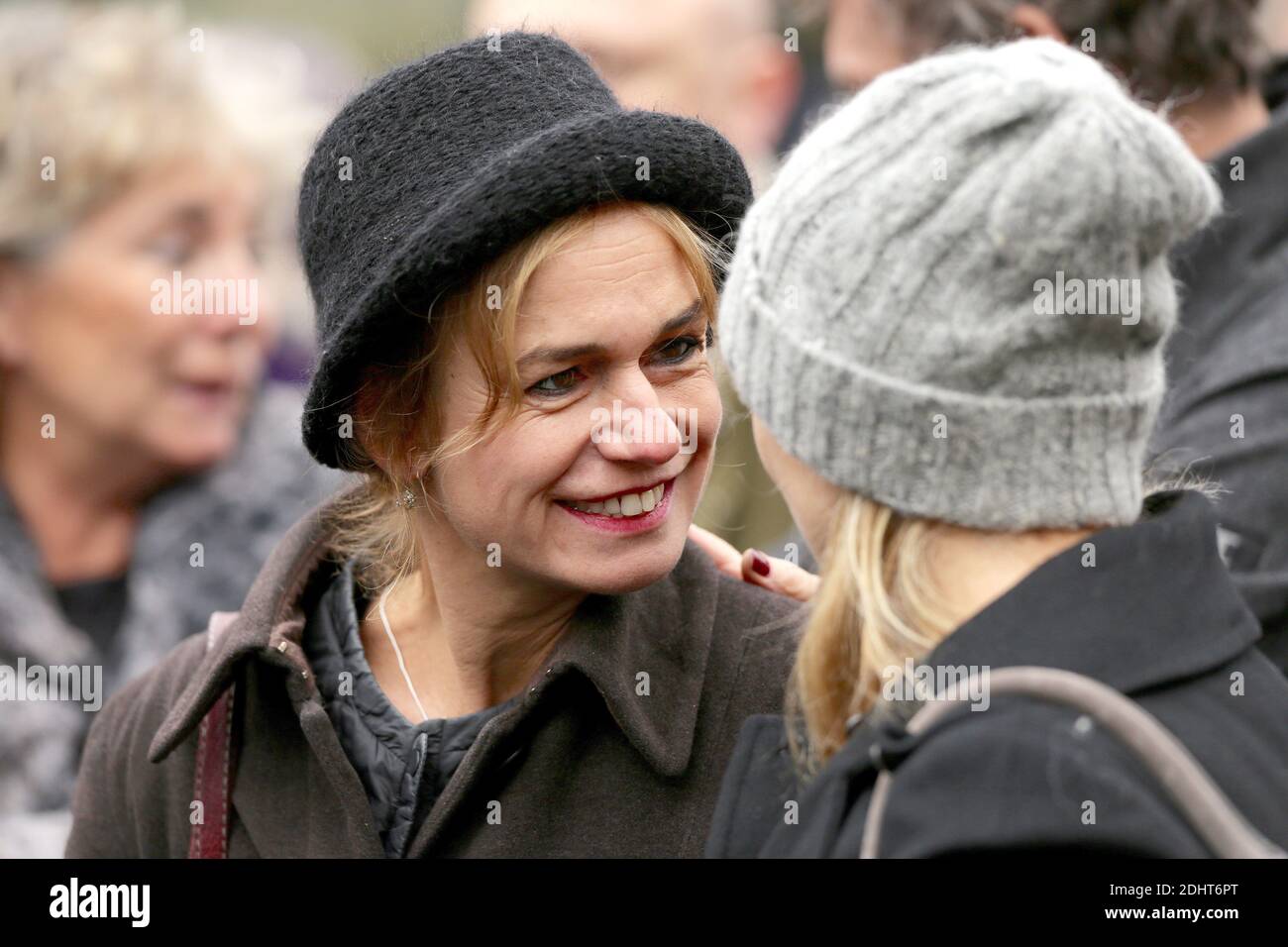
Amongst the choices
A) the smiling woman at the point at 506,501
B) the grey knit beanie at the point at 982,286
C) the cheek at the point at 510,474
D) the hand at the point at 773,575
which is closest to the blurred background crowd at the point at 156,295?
the hand at the point at 773,575

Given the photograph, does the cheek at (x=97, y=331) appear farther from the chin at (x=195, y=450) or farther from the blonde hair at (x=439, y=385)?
the blonde hair at (x=439, y=385)

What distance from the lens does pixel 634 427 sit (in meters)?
2.21

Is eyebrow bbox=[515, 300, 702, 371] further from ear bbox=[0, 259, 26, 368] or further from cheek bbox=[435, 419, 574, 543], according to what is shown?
ear bbox=[0, 259, 26, 368]

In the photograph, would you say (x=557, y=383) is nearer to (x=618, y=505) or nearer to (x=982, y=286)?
(x=618, y=505)

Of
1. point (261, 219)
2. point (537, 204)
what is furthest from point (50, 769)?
point (537, 204)

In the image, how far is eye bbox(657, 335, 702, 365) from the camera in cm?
234

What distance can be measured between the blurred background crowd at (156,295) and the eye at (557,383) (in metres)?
1.39

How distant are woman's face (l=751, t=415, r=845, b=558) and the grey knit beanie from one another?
1.9 inches

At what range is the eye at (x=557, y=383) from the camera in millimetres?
2238

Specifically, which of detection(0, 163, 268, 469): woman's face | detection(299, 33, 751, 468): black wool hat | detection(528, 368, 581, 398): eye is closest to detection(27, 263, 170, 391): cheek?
detection(0, 163, 268, 469): woman's face

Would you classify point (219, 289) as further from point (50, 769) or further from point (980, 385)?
point (980, 385)

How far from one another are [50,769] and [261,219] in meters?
1.51

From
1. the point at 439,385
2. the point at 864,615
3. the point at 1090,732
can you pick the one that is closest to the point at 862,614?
the point at 864,615

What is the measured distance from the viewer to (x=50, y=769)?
379 centimetres
